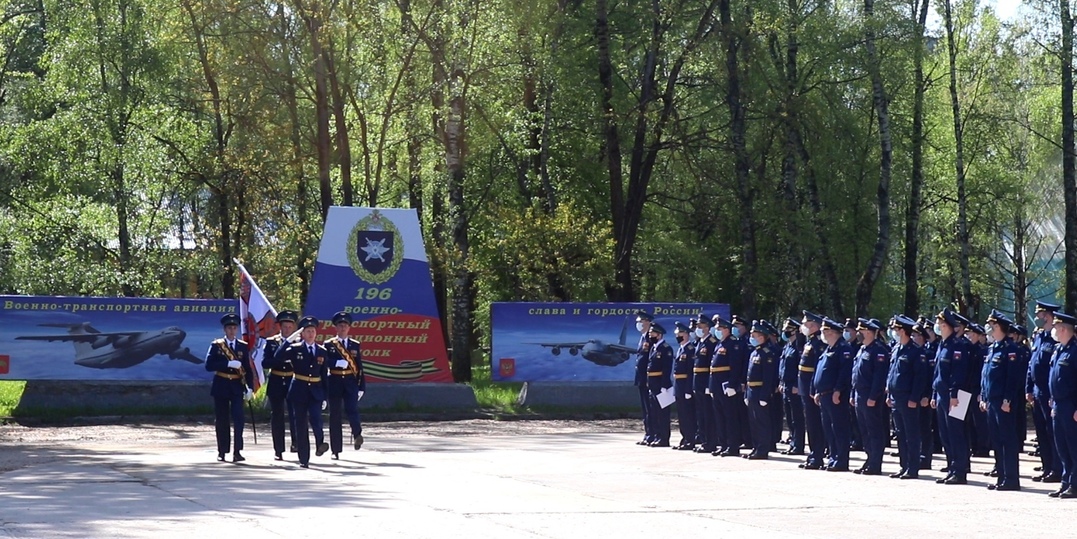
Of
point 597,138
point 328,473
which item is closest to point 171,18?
point 597,138

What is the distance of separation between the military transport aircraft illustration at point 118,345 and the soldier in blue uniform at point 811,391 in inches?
491

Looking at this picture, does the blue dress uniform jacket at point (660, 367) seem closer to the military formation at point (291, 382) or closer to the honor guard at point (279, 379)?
the military formation at point (291, 382)

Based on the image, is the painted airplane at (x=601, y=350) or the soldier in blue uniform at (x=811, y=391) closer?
the soldier in blue uniform at (x=811, y=391)

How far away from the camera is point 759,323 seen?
62.3ft

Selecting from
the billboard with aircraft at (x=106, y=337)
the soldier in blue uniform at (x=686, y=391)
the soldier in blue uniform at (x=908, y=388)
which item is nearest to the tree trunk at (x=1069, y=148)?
the soldier in blue uniform at (x=686, y=391)

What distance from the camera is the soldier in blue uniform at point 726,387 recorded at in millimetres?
18750

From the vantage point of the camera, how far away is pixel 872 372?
1612 centimetres

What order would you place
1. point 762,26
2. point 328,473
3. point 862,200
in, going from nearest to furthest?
point 328,473
point 762,26
point 862,200

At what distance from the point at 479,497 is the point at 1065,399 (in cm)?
584

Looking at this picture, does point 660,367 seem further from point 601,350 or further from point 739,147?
point 739,147

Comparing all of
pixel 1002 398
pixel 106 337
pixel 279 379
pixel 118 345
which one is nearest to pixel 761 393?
pixel 1002 398

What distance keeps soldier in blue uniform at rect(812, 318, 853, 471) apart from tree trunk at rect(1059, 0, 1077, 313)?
66.0 ft

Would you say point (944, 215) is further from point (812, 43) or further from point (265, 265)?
point (265, 265)

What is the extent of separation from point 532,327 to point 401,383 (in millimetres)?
2922
